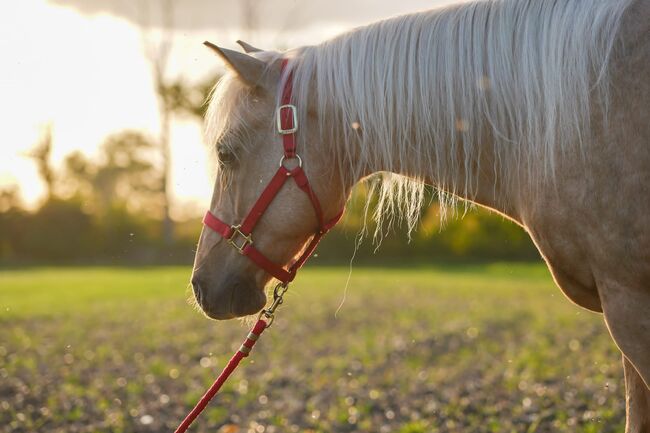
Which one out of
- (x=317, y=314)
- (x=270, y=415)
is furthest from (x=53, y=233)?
(x=270, y=415)

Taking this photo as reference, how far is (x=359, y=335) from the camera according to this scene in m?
10.5

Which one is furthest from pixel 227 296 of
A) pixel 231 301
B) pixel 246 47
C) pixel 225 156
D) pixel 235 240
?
pixel 246 47

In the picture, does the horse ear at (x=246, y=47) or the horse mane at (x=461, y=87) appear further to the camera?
the horse ear at (x=246, y=47)

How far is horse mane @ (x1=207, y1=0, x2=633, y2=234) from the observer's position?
97.2 inches

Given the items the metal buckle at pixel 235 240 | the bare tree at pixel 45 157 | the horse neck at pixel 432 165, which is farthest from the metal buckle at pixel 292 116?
the bare tree at pixel 45 157

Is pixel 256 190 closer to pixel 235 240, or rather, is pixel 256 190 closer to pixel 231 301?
pixel 235 240

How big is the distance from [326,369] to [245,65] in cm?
574

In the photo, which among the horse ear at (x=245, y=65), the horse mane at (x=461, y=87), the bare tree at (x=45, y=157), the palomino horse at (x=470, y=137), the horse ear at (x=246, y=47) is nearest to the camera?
the palomino horse at (x=470, y=137)

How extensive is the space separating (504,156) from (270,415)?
153 inches

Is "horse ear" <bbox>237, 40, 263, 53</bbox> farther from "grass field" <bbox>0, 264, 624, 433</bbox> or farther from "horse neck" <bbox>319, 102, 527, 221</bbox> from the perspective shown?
"grass field" <bbox>0, 264, 624, 433</bbox>

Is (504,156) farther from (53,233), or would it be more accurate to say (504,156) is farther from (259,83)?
(53,233)

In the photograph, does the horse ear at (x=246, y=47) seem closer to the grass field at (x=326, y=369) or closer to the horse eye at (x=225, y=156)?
the horse eye at (x=225, y=156)

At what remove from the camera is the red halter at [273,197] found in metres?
2.75

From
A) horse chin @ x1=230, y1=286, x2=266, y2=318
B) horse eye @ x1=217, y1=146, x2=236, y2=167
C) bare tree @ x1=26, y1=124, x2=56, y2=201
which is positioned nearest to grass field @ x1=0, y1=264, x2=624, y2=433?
horse chin @ x1=230, y1=286, x2=266, y2=318
